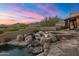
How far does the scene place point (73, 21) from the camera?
174 cm

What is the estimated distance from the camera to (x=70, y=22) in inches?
68.1

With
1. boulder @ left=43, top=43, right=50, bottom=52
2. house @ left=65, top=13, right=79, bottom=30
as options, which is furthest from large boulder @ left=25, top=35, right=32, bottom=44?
house @ left=65, top=13, right=79, bottom=30

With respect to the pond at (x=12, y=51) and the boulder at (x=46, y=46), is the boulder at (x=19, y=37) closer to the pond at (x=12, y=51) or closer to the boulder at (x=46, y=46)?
the pond at (x=12, y=51)

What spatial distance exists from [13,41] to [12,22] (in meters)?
0.19

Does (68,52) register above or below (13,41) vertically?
below

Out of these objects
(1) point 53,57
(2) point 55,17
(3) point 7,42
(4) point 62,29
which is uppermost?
(2) point 55,17

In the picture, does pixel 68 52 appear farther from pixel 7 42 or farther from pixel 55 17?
pixel 7 42

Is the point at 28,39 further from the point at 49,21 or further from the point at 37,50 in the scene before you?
the point at 49,21

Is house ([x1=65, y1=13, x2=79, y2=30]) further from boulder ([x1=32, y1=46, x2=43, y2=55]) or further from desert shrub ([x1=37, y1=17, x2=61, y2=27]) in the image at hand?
boulder ([x1=32, y1=46, x2=43, y2=55])

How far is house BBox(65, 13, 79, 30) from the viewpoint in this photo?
1.73 meters

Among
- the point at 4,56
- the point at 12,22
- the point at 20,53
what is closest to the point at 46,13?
the point at 12,22

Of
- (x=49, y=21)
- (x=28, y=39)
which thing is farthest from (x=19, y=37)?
(x=49, y=21)

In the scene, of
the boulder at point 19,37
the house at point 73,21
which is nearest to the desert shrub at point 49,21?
the house at point 73,21

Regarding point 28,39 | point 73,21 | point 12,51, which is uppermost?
point 73,21
